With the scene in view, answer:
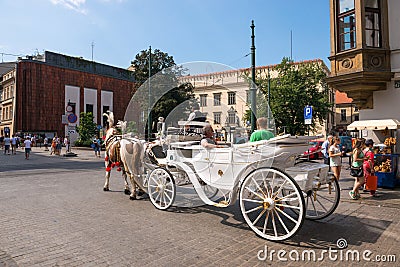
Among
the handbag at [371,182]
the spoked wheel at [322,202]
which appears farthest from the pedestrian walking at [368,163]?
the spoked wheel at [322,202]

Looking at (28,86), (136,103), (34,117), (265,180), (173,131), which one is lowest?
(265,180)

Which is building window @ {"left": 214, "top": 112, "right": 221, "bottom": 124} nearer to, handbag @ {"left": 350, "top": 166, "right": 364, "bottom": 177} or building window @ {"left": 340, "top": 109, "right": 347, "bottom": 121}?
handbag @ {"left": 350, "top": 166, "right": 364, "bottom": 177}

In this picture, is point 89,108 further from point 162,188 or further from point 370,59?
point 162,188

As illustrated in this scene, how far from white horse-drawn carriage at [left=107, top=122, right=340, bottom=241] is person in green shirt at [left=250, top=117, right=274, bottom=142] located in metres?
0.42

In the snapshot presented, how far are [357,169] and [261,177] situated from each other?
4.09 meters

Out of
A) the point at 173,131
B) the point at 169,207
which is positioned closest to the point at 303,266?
the point at 169,207

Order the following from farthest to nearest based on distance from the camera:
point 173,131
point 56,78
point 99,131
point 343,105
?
point 343,105 → point 56,78 → point 99,131 → point 173,131

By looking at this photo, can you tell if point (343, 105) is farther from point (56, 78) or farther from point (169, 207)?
point (169, 207)

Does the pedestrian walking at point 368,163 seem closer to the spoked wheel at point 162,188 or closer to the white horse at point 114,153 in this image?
the spoked wheel at point 162,188

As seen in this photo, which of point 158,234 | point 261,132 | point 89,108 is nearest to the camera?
point 158,234

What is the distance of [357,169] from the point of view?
7.45 m

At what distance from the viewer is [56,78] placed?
43656 millimetres

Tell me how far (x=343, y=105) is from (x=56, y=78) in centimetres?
4839

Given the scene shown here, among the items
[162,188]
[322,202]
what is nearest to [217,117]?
[162,188]
